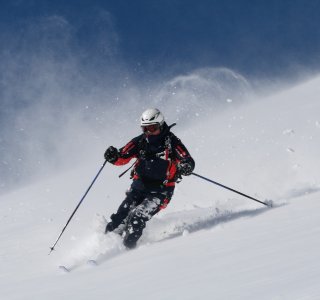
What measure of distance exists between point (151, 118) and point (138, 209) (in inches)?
47.5

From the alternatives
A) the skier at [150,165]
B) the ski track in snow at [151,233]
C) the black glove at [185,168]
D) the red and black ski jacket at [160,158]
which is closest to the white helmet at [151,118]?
the skier at [150,165]

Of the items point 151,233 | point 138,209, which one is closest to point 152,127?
point 138,209

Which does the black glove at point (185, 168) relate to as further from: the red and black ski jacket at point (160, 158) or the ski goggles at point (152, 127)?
the ski goggles at point (152, 127)

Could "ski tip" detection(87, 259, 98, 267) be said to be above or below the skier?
below

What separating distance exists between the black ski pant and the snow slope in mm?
214

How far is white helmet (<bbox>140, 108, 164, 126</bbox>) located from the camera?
721 cm

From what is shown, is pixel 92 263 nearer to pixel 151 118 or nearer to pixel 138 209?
pixel 138 209

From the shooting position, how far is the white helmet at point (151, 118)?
7207 mm

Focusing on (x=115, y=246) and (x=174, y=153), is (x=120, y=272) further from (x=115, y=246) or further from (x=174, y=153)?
(x=174, y=153)

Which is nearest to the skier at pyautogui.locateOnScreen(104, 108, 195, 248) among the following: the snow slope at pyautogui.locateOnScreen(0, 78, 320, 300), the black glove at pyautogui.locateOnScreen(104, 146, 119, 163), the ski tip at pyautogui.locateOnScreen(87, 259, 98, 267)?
the black glove at pyautogui.locateOnScreen(104, 146, 119, 163)

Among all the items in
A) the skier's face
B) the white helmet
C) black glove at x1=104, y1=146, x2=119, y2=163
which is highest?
the white helmet

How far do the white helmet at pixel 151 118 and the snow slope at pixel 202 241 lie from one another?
1494 millimetres

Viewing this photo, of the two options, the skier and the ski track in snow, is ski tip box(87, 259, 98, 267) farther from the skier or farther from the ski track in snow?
the skier

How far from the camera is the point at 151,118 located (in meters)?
7.21
